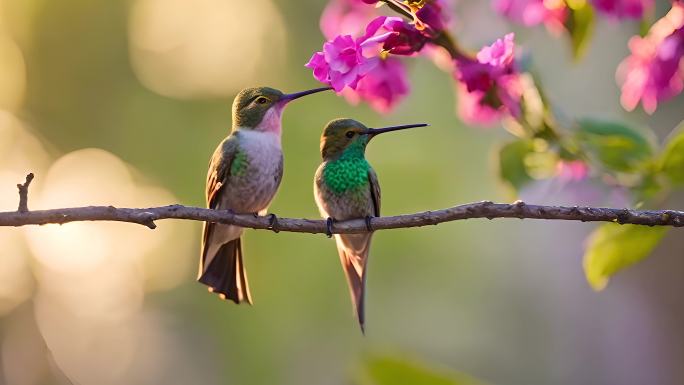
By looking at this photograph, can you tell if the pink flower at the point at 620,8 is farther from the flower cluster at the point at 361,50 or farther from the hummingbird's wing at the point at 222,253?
the hummingbird's wing at the point at 222,253

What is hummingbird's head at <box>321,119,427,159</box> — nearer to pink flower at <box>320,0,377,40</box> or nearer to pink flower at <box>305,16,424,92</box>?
pink flower at <box>320,0,377,40</box>

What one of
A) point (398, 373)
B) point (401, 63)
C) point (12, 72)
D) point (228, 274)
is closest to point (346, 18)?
point (401, 63)

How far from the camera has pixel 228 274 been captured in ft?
7.39

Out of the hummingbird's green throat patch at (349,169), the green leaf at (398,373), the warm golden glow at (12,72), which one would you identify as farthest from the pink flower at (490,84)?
the warm golden glow at (12,72)

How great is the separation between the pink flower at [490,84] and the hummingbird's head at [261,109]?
70 cm

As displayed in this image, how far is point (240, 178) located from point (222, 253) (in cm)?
21

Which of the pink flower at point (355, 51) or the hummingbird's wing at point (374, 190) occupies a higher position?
the pink flower at point (355, 51)

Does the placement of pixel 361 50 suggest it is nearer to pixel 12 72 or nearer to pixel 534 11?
pixel 534 11

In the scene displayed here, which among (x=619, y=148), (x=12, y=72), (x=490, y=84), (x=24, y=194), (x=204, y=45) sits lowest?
(x=24, y=194)

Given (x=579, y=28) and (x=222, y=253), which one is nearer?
(x=579, y=28)

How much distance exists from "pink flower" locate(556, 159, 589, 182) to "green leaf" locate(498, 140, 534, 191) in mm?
74

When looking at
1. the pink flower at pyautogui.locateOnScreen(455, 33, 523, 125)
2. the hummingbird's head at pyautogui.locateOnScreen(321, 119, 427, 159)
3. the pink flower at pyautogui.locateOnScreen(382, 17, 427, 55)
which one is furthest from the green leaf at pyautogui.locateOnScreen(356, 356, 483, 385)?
the hummingbird's head at pyautogui.locateOnScreen(321, 119, 427, 159)

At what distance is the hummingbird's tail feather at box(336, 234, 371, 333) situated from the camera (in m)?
1.95

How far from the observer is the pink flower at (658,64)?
176cm
